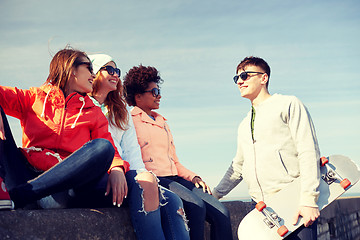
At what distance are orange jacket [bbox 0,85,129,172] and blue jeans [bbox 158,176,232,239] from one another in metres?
0.69

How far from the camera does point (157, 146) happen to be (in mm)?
4137

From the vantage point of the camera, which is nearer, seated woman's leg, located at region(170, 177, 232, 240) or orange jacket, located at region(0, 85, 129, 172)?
Answer: orange jacket, located at region(0, 85, 129, 172)

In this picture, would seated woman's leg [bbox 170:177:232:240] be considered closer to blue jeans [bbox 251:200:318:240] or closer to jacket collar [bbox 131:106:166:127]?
blue jeans [bbox 251:200:318:240]

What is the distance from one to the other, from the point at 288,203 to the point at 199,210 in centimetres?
72

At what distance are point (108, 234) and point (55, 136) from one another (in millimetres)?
760

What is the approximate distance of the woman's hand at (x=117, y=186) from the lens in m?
2.90

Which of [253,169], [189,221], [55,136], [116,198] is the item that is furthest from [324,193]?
[55,136]

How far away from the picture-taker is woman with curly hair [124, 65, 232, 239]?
11.8 feet

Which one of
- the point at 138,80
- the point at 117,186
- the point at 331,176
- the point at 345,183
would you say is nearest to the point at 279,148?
the point at 331,176

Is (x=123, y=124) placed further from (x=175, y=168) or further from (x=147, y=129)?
(x=175, y=168)

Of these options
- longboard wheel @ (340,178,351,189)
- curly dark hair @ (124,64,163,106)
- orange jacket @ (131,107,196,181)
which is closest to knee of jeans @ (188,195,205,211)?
orange jacket @ (131,107,196,181)

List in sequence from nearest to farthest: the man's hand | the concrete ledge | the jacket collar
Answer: the concrete ledge < the man's hand < the jacket collar

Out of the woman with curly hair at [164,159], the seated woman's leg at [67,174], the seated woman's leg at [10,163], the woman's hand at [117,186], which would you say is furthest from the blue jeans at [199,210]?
the seated woman's leg at [10,163]

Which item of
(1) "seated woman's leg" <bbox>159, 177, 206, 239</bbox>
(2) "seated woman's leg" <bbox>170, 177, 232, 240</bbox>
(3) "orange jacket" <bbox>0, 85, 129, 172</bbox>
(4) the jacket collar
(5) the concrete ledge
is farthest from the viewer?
(4) the jacket collar
